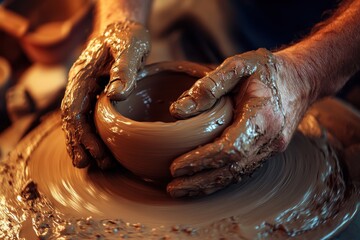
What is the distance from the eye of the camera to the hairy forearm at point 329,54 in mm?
1478

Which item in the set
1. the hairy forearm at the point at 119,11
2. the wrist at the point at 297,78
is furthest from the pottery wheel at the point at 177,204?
the hairy forearm at the point at 119,11

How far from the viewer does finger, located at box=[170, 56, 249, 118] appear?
125 cm

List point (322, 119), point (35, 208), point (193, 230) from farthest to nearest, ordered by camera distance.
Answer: point (322, 119), point (35, 208), point (193, 230)

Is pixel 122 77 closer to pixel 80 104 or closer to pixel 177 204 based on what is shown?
pixel 80 104

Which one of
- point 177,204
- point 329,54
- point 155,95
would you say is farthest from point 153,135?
point 329,54

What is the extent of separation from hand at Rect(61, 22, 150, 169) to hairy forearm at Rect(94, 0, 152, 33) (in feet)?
0.63

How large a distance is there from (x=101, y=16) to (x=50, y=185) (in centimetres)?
66

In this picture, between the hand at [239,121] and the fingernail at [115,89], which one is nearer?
the hand at [239,121]

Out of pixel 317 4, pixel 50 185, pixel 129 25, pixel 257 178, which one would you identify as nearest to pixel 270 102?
pixel 257 178

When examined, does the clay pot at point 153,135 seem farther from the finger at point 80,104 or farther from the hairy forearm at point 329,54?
the hairy forearm at point 329,54

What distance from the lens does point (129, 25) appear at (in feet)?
5.03

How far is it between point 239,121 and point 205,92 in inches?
4.2

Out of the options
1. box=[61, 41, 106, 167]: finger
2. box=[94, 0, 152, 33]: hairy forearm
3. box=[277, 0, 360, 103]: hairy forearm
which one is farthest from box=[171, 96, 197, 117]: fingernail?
box=[94, 0, 152, 33]: hairy forearm

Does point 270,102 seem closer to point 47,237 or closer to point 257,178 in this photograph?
point 257,178
